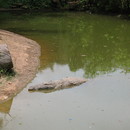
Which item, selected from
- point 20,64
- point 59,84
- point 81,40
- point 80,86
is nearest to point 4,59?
point 20,64

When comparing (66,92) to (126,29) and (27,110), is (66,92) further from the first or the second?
(126,29)

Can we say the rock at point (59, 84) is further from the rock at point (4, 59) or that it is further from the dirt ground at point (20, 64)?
the rock at point (4, 59)

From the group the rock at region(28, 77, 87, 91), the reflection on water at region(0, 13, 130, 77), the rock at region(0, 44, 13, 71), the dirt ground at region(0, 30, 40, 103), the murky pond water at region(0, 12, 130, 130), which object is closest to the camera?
the murky pond water at region(0, 12, 130, 130)

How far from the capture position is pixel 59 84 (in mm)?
8383

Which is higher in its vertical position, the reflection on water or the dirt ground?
the dirt ground

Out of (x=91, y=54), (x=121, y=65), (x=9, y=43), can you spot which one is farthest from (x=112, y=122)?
(x=9, y=43)

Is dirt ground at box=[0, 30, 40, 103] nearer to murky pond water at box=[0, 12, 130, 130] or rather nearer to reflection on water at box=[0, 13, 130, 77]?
murky pond water at box=[0, 12, 130, 130]

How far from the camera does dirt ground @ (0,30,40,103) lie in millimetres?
7954

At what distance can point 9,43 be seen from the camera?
12109mm

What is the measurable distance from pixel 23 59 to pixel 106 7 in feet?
52.1

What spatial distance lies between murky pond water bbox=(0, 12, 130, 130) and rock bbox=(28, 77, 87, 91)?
0.20 metres

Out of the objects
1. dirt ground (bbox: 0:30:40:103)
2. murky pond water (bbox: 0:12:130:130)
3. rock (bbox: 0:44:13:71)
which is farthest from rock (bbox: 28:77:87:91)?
rock (bbox: 0:44:13:71)

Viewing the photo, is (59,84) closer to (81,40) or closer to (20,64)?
(20,64)

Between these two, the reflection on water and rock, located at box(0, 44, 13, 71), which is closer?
rock, located at box(0, 44, 13, 71)
